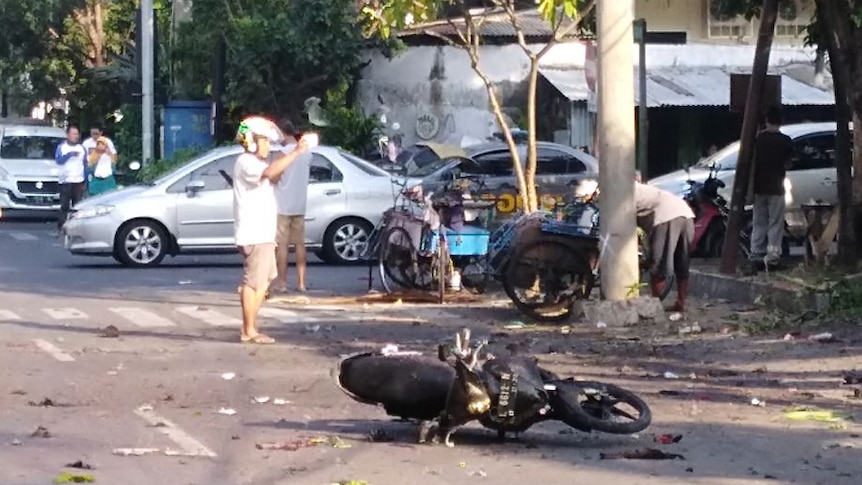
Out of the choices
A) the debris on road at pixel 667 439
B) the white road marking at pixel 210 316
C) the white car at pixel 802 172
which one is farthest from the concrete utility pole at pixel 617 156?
the white car at pixel 802 172

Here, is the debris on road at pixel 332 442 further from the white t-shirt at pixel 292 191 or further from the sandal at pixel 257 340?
the white t-shirt at pixel 292 191

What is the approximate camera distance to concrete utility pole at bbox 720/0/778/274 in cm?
1631

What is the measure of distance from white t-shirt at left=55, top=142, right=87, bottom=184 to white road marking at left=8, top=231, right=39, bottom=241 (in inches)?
45.3

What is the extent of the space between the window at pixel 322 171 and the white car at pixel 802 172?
14.5 ft

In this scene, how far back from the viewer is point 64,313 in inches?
642

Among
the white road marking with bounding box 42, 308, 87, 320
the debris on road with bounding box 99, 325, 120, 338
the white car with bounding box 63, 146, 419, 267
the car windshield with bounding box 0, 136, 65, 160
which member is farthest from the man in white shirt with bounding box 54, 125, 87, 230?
the debris on road with bounding box 99, 325, 120, 338

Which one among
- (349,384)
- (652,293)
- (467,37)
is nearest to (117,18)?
(467,37)

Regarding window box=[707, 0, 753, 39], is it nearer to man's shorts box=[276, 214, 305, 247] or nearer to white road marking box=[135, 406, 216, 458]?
man's shorts box=[276, 214, 305, 247]

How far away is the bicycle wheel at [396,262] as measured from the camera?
17.3m

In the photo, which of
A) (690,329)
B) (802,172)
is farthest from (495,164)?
(690,329)

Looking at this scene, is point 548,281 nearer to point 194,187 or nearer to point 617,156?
point 617,156

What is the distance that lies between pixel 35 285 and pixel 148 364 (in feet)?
24.2

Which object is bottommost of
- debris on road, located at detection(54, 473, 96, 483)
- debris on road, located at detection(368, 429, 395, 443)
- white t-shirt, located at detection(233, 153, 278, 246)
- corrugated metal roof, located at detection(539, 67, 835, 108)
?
debris on road, located at detection(54, 473, 96, 483)

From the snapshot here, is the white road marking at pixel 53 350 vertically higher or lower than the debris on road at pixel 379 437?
Answer: higher
